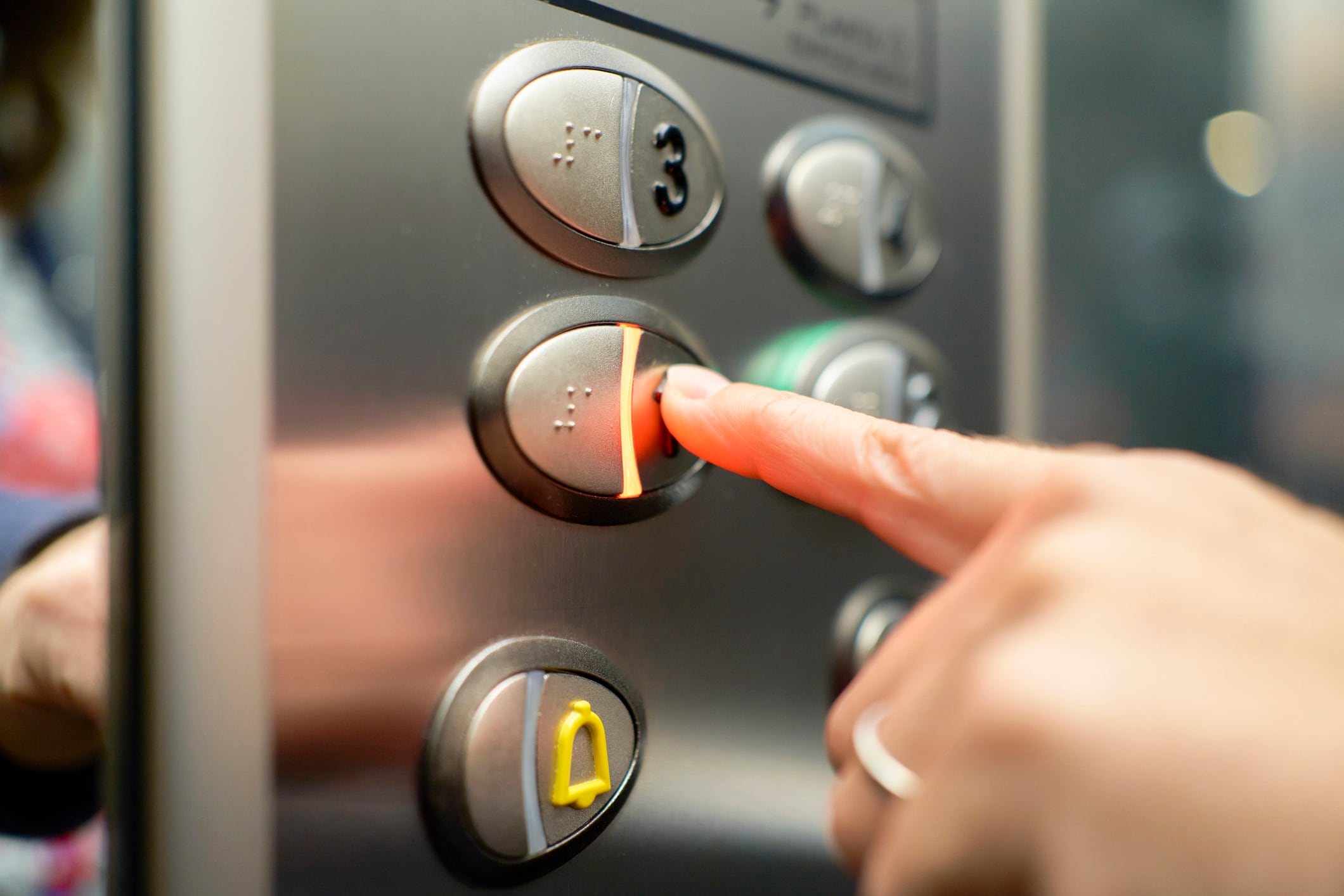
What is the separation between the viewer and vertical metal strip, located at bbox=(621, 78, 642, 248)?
32 cm

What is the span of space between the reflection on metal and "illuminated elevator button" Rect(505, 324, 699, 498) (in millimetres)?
628

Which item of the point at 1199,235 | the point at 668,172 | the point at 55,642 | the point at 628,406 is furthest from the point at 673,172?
the point at 1199,235

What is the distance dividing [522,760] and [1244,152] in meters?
0.78

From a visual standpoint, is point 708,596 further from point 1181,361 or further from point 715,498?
point 1181,361

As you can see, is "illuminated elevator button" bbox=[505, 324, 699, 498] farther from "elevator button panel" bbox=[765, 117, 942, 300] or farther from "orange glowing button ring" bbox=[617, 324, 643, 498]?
"elevator button panel" bbox=[765, 117, 942, 300]

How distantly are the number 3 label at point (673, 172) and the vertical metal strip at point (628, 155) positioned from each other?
1 cm

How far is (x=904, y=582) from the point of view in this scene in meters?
0.47

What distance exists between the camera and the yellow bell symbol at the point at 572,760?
0.30m

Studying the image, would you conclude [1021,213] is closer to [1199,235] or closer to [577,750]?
[1199,235]

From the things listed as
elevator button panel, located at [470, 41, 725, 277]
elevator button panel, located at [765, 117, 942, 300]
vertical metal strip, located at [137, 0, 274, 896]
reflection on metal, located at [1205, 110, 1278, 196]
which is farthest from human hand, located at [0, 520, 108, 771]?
reflection on metal, located at [1205, 110, 1278, 196]

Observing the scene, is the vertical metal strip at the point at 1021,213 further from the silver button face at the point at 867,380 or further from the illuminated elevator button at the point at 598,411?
the illuminated elevator button at the point at 598,411

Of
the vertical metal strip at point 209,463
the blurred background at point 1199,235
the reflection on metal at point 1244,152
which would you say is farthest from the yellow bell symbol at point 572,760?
the reflection on metal at point 1244,152

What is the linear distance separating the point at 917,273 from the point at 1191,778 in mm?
344

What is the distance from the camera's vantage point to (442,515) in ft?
0.95
